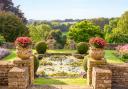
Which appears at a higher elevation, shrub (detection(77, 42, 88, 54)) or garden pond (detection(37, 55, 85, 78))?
shrub (detection(77, 42, 88, 54))

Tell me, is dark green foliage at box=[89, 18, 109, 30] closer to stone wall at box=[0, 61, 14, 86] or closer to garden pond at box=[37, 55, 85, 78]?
garden pond at box=[37, 55, 85, 78]

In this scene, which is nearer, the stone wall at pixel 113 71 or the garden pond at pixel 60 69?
the stone wall at pixel 113 71

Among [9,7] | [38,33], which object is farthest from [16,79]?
[9,7]

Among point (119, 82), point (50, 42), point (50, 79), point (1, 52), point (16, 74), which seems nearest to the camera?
point (16, 74)

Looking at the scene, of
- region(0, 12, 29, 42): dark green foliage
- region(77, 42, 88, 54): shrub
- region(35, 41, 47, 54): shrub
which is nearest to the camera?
region(35, 41, 47, 54): shrub

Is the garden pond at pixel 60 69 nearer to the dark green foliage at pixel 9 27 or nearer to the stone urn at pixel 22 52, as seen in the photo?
the stone urn at pixel 22 52

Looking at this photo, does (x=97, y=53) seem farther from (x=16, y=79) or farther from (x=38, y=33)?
(x=38, y=33)

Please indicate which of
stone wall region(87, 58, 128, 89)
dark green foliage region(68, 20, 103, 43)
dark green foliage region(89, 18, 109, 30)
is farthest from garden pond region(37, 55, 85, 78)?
dark green foliage region(89, 18, 109, 30)

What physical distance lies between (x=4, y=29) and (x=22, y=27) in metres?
1.76

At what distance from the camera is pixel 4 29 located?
27.6 metres

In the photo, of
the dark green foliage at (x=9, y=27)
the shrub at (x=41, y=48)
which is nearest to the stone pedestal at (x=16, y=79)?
the shrub at (x=41, y=48)

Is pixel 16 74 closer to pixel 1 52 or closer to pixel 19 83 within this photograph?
pixel 19 83

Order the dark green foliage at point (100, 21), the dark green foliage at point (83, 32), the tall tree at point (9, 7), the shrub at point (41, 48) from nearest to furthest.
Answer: the shrub at point (41, 48), the dark green foliage at point (83, 32), the tall tree at point (9, 7), the dark green foliage at point (100, 21)

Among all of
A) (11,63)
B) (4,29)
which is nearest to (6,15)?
(4,29)
